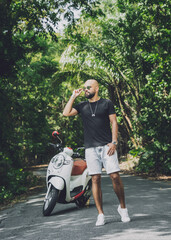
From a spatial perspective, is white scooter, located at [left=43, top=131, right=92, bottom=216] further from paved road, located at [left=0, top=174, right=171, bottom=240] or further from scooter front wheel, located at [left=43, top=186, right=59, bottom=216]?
paved road, located at [left=0, top=174, right=171, bottom=240]

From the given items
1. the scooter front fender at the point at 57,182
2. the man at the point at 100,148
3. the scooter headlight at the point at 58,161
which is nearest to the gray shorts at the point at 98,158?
the man at the point at 100,148

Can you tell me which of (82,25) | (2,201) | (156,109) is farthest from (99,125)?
(82,25)

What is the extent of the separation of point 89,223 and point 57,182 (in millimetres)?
1161

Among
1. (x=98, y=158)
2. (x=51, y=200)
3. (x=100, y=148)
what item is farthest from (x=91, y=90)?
(x=51, y=200)

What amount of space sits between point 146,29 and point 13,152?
666 cm

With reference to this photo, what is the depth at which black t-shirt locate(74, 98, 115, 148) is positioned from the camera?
493cm

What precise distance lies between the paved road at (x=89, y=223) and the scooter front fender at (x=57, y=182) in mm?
532

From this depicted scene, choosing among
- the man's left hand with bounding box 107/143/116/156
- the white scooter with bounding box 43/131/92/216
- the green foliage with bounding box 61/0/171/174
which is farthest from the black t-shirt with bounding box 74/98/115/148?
the green foliage with bounding box 61/0/171/174

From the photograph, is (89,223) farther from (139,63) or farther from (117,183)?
(139,63)

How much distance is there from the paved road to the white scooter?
0.25 metres

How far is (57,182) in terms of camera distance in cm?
602

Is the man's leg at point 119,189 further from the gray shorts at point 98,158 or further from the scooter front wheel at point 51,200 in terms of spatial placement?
the scooter front wheel at point 51,200

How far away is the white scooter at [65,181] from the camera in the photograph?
600 cm

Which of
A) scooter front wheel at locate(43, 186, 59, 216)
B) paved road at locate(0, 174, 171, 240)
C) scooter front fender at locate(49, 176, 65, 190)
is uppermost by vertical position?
scooter front fender at locate(49, 176, 65, 190)
